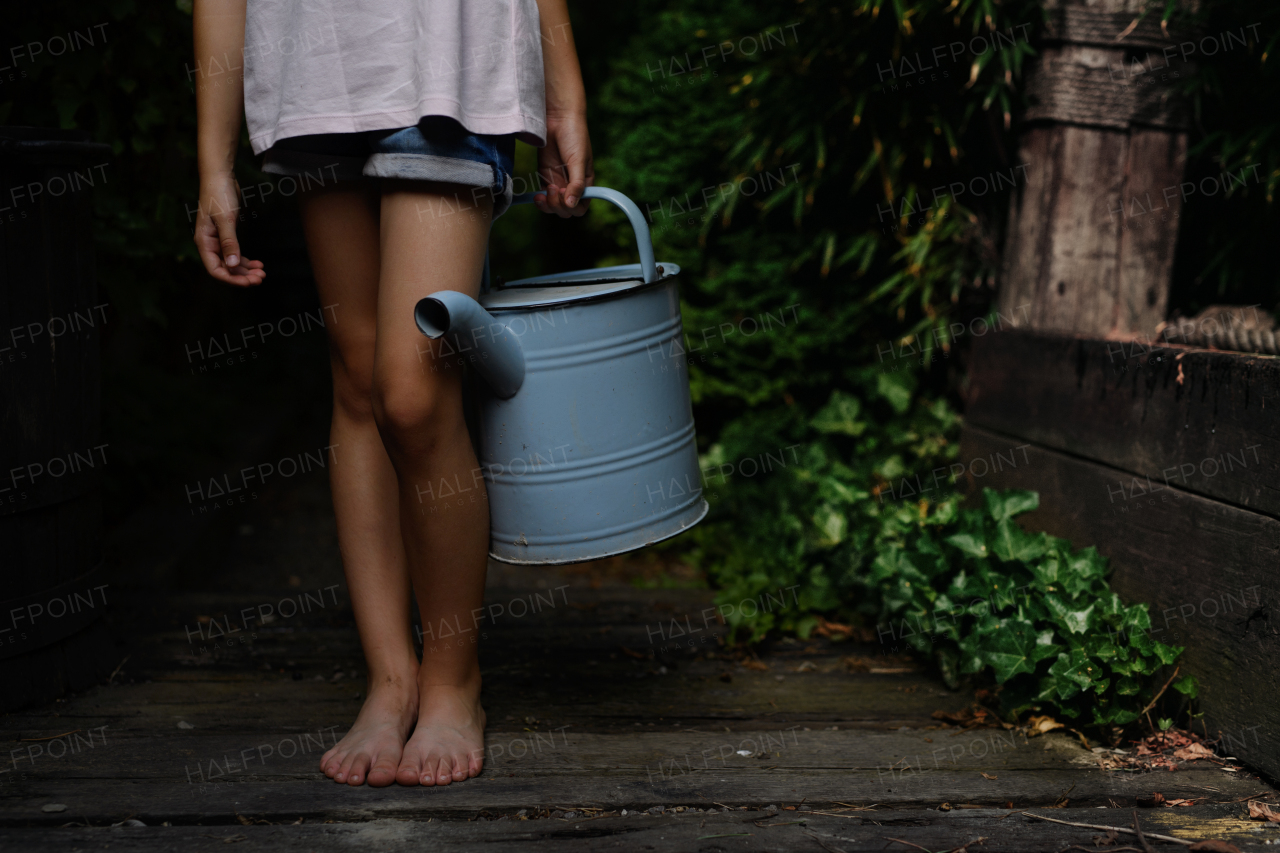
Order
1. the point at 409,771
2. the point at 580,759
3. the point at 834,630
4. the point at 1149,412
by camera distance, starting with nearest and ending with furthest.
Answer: the point at 409,771
the point at 580,759
the point at 1149,412
the point at 834,630

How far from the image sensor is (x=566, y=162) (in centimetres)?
160

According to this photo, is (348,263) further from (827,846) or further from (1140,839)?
(1140,839)

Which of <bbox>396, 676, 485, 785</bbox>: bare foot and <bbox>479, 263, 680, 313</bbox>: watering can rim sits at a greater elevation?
<bbox>479, 263, 680, 313</bbox>: watering can rim

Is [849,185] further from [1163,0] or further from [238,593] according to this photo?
[238,593]

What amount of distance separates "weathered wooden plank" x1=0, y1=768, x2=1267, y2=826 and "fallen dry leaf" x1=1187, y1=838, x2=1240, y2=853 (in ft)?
0.52

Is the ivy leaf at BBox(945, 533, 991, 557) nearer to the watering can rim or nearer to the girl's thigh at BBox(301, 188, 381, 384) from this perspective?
the watering can rim

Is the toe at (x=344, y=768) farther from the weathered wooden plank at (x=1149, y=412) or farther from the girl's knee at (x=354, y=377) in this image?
the weathered wooden plank at (x=1149, y=412)

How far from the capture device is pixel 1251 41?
81.7 inches

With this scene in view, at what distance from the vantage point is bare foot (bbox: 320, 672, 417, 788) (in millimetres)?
1462

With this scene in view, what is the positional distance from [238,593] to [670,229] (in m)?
1.79

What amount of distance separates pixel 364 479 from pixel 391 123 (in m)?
0.61

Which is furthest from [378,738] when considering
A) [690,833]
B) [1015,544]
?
[1015,544]

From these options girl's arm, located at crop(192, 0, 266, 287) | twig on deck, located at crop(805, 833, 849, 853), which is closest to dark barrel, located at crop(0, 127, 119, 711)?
girl's arm, located at crop(192, 0, 266, 287)

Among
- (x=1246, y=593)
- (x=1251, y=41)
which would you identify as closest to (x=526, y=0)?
(x=1246, y=593)
